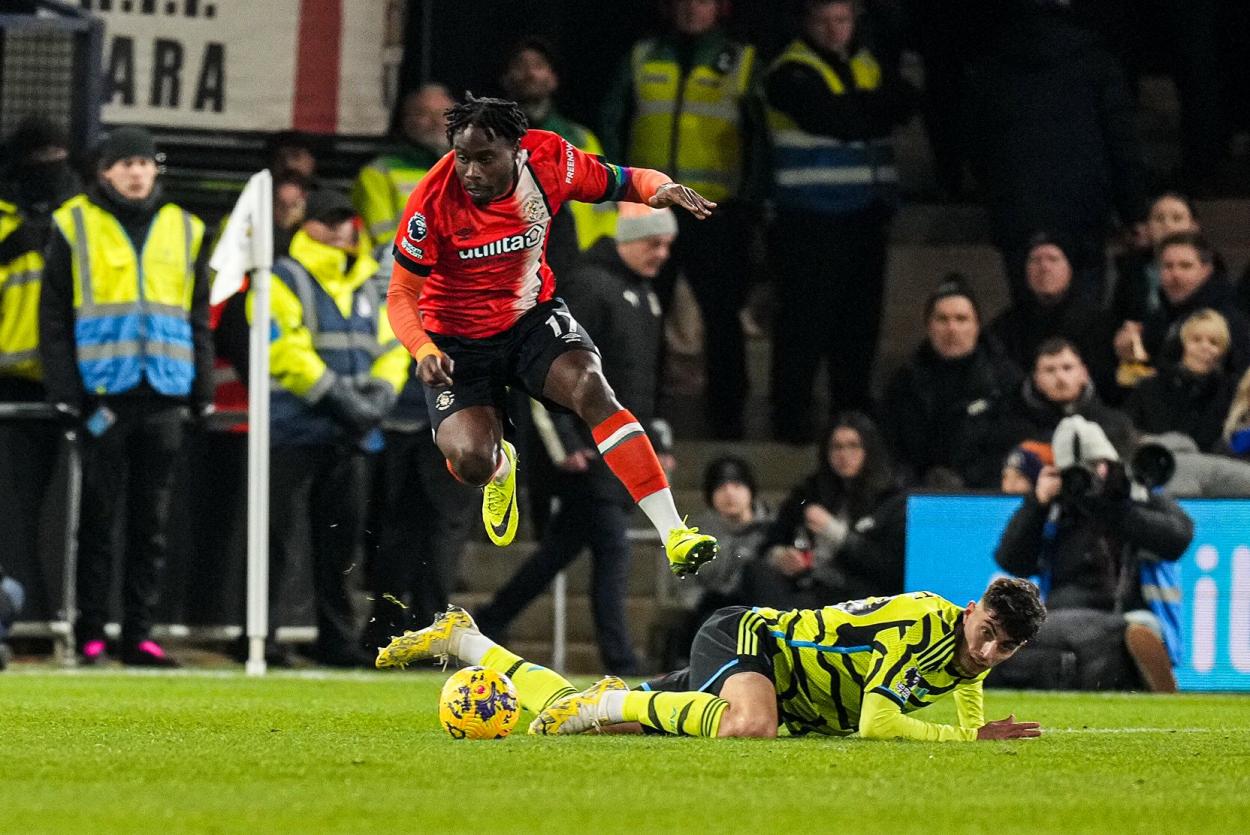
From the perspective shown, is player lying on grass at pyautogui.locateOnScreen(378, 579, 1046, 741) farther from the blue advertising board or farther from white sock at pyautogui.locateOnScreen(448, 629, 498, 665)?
the blue advertising board

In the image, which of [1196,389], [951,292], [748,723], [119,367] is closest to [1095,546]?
[1196,389]

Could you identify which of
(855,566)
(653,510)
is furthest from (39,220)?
(653,510)

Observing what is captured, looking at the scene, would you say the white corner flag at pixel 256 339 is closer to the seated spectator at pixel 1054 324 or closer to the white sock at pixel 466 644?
the white sock at pixel 466 644

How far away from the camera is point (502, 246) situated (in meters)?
9.24

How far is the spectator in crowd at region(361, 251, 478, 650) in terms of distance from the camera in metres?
13.4

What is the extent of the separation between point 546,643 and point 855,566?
8.26 feet

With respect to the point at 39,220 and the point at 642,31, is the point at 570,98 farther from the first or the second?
the point at 39,220

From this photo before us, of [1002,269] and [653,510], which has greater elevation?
[1002,269]

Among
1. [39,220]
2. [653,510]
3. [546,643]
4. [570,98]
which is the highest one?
[570,98]

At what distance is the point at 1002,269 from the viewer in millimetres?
17000

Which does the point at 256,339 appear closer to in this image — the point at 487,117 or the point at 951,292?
the point at 951,292

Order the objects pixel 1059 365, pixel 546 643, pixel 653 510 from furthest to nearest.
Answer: pixel 546 643 → pixel 1059 365 → pixel 653 510

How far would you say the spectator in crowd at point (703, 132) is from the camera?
15.0 meters

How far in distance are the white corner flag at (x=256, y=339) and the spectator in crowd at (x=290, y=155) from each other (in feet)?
6.59
